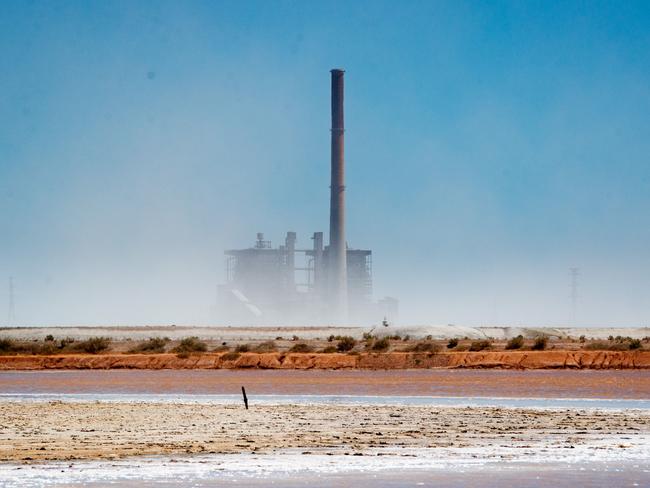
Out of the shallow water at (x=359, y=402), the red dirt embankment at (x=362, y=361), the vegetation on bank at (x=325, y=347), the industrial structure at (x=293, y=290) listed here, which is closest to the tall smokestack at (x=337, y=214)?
the industrial structure at (x=293, y=290)

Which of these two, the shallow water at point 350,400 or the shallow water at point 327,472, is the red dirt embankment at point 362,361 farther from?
the shallow water at point 327,472

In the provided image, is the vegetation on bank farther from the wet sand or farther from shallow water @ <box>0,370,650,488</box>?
shallow water @ <box>0,370,650,488</box>

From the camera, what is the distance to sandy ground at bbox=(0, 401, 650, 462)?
1789cm

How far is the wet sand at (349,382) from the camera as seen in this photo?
3072 centimetres

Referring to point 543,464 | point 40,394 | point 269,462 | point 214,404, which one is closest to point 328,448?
point 269,462

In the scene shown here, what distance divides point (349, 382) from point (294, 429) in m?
14.7

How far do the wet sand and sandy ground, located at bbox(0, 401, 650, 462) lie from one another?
573 centimetres

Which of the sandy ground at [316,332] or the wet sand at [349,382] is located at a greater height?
the sandy ground at [316,332]

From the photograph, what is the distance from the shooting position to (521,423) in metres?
21.5

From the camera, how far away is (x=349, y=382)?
35.2 metres

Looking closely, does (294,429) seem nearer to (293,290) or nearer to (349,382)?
(349,382)

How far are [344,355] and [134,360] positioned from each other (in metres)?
8.20

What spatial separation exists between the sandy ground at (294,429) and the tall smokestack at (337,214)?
65950mm

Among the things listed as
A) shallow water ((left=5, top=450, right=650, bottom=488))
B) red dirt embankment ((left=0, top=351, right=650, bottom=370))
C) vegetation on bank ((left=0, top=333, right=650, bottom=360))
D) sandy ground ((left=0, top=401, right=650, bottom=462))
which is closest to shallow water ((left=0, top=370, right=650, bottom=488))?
shallow water ((left=5, top=450, right=650, bottom=488))
